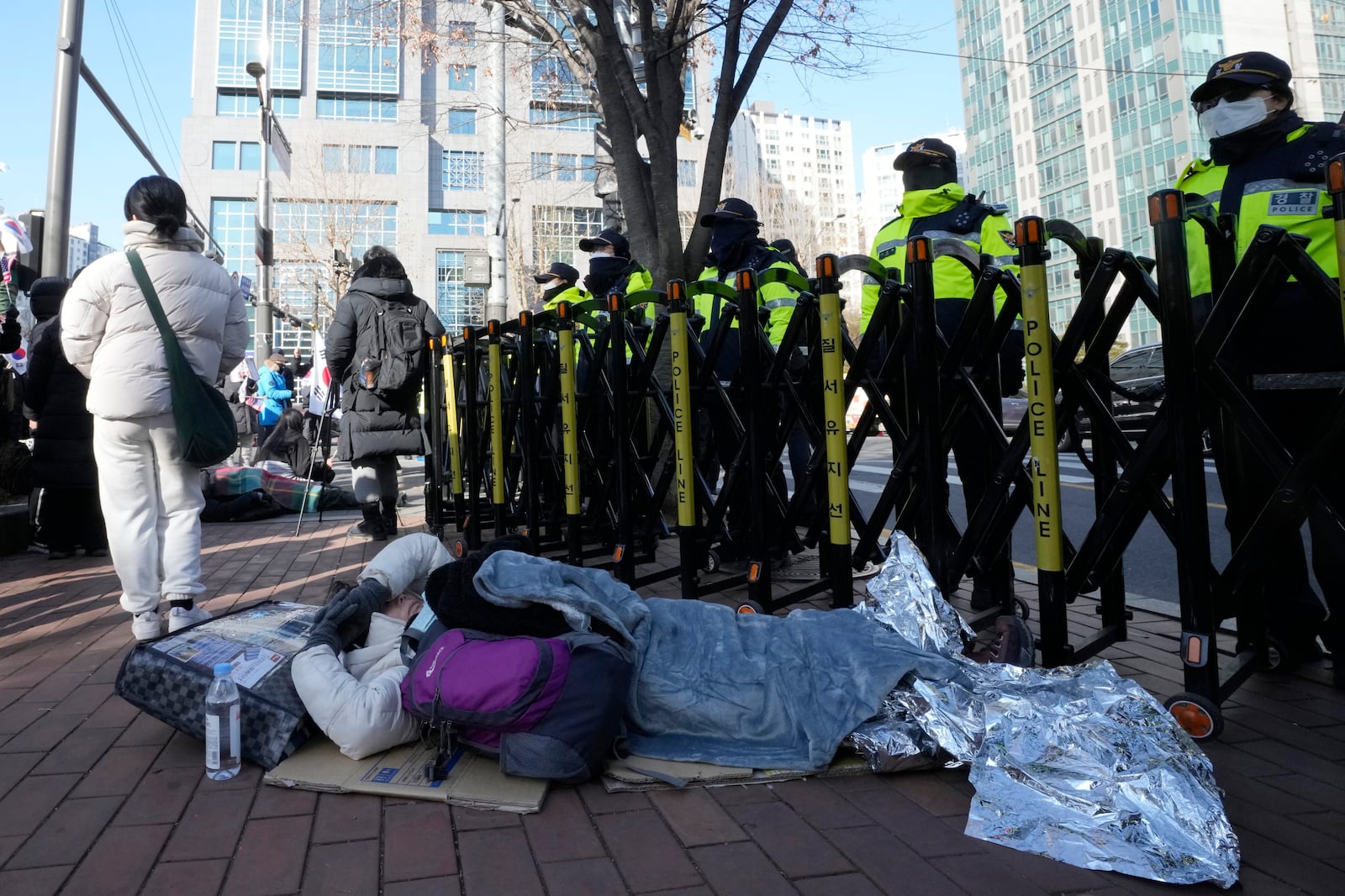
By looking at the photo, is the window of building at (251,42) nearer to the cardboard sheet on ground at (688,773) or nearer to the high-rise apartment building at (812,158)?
the high-rise apartment building at (812,158)

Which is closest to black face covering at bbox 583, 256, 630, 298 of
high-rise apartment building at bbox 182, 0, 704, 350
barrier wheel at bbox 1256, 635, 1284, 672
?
barrier wheel at bbox 1256, 635, 1284, 672

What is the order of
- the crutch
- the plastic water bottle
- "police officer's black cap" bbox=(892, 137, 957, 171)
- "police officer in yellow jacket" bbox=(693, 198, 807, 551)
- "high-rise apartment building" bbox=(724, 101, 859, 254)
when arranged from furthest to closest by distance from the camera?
"high-rise apartment building" bbox=(724, 101, 859, 254)
the crutch
"police officer in yellow jacket" bbox=(693, 198, 807, 551)
"police officer's black cap" bbox=(892, 137, 957, 171)
the plastic water bottle

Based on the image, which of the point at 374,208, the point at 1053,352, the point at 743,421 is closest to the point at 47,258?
the point at 743,421

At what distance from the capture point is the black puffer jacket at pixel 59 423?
6.32m

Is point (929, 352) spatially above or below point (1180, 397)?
above

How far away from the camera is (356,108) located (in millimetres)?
55344

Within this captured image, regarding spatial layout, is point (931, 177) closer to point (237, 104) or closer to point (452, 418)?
point (452, 418)

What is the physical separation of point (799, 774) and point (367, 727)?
1262 millimetres

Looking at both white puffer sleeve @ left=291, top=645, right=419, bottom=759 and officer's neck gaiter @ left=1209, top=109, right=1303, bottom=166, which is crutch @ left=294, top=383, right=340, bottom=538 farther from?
officer's neck gaiter @ left=1209, top=109, right=1303, bottom=166

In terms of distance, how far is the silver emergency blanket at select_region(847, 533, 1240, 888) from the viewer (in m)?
2.10

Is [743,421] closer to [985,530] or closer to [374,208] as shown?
[985,530]

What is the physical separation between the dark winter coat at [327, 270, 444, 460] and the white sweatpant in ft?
9.27

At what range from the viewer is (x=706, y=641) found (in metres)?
2.99

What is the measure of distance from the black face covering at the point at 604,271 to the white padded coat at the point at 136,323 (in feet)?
10.8
